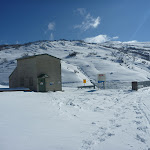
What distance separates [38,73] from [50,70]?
6.77 ft

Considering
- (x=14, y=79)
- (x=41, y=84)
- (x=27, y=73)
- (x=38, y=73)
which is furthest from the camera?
(x=14, y=79)

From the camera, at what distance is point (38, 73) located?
19.6 meters

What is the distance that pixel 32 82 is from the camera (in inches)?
790

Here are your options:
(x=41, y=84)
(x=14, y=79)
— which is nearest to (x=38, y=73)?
(x=41, y=84)

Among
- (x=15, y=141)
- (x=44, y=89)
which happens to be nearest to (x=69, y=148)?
(x=15, y=141)

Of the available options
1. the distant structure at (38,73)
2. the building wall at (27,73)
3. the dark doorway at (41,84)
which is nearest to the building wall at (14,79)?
the distant structure at (38,73)

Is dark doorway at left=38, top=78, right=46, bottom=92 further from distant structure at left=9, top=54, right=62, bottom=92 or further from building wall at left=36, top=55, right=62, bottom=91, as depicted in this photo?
building wall at left=36, top=55, right=62, bottom=91

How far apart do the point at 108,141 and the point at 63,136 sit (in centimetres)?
122

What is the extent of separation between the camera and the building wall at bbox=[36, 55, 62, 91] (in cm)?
2002

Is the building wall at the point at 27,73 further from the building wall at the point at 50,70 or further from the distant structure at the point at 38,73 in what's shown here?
the building wall at the point at 50,70

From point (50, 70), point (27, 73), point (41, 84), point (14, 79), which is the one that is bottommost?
point (41, 84)

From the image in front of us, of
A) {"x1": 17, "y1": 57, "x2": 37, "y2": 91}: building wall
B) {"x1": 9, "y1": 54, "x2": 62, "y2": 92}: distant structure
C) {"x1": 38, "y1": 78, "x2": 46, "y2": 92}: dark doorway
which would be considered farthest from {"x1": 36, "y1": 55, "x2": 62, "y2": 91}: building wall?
{"x1": 17, "y1": 57, "x2": 37, "y2": 91}: building wall

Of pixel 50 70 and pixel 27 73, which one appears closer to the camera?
pixel 27 73

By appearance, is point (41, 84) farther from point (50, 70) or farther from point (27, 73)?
point (27, 73)
